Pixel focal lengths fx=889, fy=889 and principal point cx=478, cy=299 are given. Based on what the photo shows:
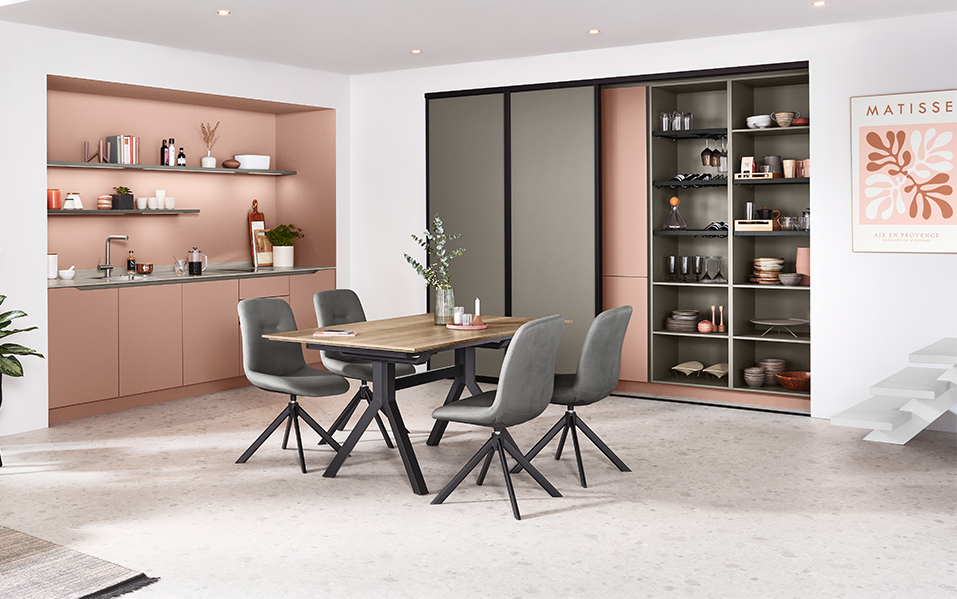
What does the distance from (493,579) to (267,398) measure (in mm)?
4129

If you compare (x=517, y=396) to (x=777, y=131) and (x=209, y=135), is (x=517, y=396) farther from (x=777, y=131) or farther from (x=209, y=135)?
(x=209, y=135)

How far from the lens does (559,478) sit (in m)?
4.80

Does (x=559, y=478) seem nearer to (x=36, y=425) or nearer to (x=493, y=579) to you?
(x=493, y=579)

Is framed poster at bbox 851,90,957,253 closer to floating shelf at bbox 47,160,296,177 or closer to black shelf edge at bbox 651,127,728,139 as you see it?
black shelf edge at bbox 651,127,728,139

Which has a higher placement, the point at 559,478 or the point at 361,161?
the point at 361,161

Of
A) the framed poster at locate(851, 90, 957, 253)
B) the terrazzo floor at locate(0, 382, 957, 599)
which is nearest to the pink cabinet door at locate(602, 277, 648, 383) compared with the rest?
the terrazzo floor at locate(0, 382, 957, 599)

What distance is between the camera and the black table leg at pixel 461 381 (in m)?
5.55

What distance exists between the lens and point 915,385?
515cm

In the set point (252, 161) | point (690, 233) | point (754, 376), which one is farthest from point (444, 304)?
point (252, 161)

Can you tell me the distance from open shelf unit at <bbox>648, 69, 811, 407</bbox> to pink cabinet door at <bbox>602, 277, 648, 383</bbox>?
0.07 meters

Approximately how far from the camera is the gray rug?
3.26 meters

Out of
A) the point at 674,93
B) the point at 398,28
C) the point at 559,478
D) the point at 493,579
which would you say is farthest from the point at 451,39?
the point at 493,579

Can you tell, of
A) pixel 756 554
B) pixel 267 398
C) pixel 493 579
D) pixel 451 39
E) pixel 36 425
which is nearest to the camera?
pixel 493 579

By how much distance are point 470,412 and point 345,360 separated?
171 centimetres
